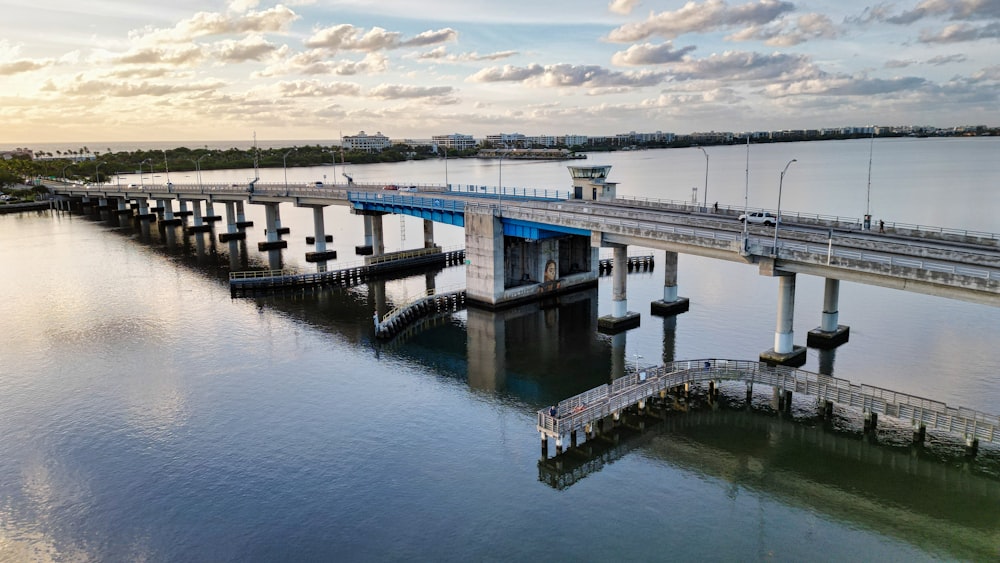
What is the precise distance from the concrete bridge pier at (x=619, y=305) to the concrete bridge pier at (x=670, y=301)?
480cm

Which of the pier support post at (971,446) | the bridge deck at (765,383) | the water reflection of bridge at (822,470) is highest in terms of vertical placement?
the bridge deck at (765,383)

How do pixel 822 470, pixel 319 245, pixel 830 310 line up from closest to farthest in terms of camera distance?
pixel 822 470 < pixel 830 310 < pixel 319 245

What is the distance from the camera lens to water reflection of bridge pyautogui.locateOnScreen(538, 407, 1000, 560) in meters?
32.9

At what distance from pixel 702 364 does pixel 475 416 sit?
54.1ft

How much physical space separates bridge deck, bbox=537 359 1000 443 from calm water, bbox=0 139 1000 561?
1891mm

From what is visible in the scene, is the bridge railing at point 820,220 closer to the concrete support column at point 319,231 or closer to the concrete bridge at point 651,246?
the concrete bridge at point 651,246

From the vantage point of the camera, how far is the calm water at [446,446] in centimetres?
3244

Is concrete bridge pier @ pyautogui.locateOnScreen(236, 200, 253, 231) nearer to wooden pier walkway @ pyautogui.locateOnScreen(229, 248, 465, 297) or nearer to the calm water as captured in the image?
wooden pier walkway @ pyautogui.locateOnScreen(229, 248, 465, 297)

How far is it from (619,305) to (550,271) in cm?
1474

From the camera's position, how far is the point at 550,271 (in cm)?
7875

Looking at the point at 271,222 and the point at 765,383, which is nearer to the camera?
the point at 765,383

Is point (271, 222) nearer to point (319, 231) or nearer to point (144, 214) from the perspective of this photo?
point (319, 231)

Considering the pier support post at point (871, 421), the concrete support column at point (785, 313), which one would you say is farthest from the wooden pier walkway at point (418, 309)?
the pier support post at point (871, 421)

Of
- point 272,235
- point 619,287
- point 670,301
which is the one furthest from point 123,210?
point 670,301
